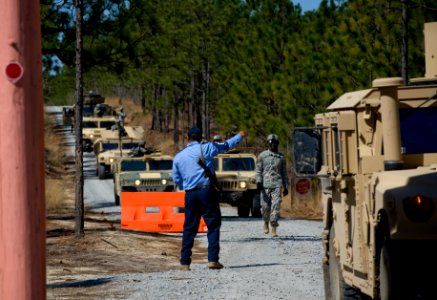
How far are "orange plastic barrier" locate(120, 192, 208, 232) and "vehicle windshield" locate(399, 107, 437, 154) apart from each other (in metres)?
15.1

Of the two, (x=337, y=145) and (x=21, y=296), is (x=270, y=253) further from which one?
(x=21, y=296)

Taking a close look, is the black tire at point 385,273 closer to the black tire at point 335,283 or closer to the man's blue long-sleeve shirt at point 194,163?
the black tire at point 335,283

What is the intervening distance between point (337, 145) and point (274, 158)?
1147 cm

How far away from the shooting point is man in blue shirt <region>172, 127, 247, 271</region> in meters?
13.8

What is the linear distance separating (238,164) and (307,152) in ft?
68.3

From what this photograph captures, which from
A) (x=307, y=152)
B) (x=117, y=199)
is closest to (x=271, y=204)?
(x=307, y=152)

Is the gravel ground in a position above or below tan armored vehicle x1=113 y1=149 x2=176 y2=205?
below

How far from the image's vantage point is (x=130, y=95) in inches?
4353

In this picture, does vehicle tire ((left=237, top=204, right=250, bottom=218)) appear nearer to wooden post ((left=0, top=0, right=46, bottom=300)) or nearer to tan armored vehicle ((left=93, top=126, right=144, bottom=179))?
tan armored vehicle ((left=93, top=126, right=144, bottom=179))

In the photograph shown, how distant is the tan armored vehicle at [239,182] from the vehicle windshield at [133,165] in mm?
3013

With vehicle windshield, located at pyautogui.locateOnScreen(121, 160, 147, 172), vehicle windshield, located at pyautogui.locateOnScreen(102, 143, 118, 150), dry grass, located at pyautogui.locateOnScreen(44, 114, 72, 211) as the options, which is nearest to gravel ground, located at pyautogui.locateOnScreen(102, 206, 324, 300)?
vehicle windshield, located at pyautogui.locateOnScreen(121, 160, 147, 172)

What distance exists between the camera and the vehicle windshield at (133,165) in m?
31.9

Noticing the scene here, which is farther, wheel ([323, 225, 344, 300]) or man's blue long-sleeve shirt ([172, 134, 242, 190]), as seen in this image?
man's blue long-sleeve shirt ([172, 134, 242, 190])

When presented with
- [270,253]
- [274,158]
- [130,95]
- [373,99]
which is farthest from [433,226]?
[130,95]
